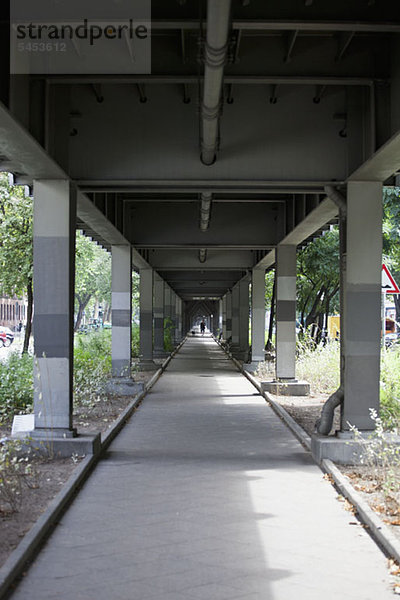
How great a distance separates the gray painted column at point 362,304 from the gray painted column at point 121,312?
8.30 m

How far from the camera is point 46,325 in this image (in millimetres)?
8820

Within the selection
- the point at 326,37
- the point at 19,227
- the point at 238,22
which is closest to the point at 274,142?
the point at 326,37

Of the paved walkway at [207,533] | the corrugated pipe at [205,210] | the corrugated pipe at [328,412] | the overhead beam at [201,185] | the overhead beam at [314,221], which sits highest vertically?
the corrugated pipe at [205,210]

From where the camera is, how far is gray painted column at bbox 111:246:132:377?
646 inches

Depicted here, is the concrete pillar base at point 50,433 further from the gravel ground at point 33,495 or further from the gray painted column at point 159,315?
the gray painted column at point 159,315

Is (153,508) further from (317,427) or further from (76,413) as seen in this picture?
(76,413)

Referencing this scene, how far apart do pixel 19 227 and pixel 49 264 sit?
36.5 feet

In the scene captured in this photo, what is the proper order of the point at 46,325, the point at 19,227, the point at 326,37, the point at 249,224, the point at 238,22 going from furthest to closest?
1. the point at 19,227
2. the point at 249,224
3. the point at 46,325
4. the point at 326,37
5. the point at 238,22

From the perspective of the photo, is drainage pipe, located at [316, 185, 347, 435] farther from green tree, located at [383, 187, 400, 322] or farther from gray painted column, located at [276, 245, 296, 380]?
gray painted column, located at [276, 245, 296, 380]

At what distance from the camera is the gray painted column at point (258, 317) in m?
22.6

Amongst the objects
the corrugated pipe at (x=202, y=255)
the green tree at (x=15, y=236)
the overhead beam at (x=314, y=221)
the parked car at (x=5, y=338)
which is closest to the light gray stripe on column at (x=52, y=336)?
the overhead beam at (x=314, y=221)


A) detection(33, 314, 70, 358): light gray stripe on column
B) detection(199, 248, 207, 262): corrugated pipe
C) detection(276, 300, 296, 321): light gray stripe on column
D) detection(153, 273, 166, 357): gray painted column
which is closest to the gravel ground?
detection(33, 314, 70, 358): light gray stripe on column

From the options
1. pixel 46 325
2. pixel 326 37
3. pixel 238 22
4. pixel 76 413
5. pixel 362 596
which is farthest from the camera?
pixel 76 413

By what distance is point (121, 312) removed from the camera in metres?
16.6
